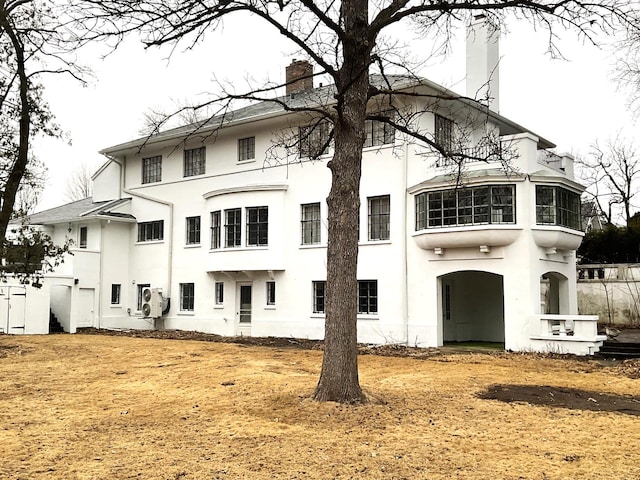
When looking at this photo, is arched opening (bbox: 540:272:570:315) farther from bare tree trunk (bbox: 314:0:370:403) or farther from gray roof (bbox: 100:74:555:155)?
bare tree trunk (bbox: 314:0:370:403)

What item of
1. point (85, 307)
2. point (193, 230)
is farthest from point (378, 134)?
point (85, 307)

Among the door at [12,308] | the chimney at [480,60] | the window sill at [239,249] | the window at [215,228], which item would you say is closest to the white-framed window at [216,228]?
the window at [215,228]

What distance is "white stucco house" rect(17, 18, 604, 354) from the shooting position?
17.9m

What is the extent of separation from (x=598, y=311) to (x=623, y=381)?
43.7 ft

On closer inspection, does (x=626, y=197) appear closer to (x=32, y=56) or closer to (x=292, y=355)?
(x=292, y=355)

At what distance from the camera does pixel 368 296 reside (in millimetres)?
20625

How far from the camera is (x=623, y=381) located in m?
12.5

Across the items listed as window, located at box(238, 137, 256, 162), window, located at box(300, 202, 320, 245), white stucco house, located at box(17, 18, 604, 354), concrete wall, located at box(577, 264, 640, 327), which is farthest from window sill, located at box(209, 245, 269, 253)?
concrete wall, located at box(577, 264, 640, 327)

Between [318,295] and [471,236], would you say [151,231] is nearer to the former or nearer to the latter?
[318,295]

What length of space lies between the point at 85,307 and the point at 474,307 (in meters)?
15.6

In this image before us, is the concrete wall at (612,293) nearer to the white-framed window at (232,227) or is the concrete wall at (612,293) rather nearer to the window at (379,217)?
the window at (379,217)

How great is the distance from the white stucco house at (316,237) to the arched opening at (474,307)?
0.19ft

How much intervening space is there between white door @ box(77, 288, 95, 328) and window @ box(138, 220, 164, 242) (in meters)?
3.10

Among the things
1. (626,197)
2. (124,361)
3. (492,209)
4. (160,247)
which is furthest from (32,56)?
(626,197)
